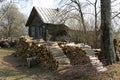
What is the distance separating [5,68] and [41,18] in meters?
19.9

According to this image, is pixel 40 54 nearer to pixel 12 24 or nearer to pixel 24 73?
pixel 24 73

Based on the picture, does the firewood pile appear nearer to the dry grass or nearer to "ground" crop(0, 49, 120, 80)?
"ground" crop(0, 49, 120, 80)

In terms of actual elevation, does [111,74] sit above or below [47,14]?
below

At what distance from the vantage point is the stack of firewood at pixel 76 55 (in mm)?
13640

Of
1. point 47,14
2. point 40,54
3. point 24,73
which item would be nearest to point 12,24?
point 47,14

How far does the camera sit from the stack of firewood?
44.8 ft

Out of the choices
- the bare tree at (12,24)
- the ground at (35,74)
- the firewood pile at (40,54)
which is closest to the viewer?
the ground at (35,74)

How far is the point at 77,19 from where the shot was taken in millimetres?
26766

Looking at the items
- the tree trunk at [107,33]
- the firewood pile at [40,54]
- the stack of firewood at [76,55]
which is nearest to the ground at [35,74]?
the firewood pile at [40,54]

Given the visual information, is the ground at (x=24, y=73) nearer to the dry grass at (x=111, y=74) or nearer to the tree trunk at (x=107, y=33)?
the dry grass at (x=111, y=74)

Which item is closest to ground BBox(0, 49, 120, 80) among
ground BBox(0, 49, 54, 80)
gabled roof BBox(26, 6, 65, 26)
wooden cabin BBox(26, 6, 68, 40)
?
ground BBox(0, 49, 54, 80)

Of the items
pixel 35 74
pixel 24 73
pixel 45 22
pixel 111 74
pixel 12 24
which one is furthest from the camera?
pixel 12 24

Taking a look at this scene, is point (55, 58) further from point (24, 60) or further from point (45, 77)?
point (24, 60)

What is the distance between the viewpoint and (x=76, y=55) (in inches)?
563
